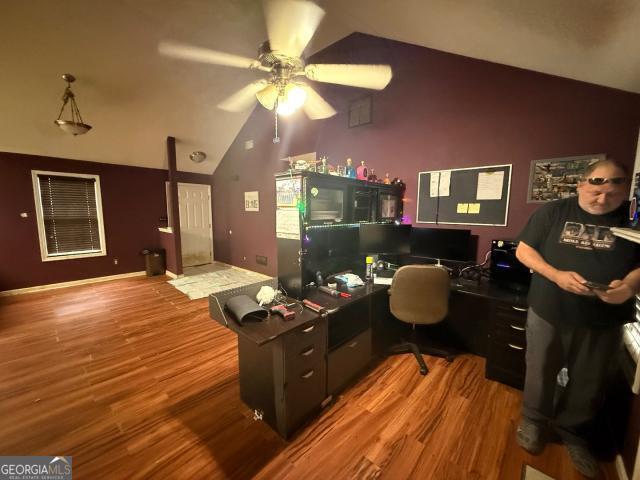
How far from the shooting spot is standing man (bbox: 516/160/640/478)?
123cm

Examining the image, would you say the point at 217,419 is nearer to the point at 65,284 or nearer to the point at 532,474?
the point at 532,474

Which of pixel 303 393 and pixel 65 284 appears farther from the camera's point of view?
pixel 65 284

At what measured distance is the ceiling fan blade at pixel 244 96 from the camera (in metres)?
2.09

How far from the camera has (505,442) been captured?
151cm

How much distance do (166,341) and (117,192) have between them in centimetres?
389

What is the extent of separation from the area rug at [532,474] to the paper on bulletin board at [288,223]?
→ 1872 mm

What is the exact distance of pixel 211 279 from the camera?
16.4 ft

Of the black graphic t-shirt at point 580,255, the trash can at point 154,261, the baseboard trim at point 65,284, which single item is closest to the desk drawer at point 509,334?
the black graphic t-shirt at point 580,255

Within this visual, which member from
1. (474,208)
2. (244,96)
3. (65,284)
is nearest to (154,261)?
(65,284)

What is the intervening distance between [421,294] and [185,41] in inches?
148

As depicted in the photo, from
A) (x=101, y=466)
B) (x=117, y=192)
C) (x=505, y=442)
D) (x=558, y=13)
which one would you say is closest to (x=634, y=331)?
(x=505, y=442)

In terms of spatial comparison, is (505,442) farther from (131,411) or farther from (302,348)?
(131,411)

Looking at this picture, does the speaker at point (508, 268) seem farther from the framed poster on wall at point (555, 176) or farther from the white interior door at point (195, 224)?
the white interior door at point (195, 224)

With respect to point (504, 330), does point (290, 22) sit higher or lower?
higher
